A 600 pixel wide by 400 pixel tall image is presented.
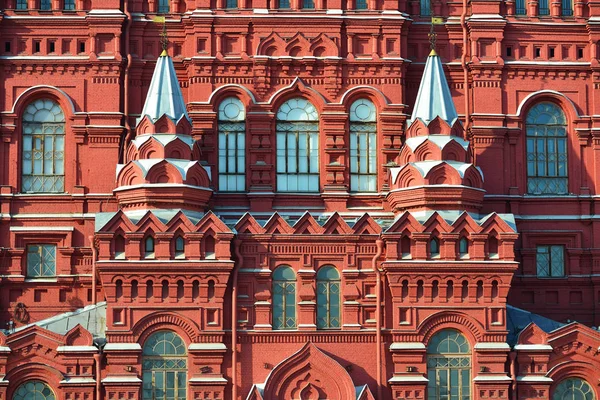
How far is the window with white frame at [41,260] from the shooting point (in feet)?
128

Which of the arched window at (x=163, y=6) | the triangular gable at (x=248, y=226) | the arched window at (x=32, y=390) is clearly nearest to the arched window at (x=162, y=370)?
the arched window at (x=32, y=390)

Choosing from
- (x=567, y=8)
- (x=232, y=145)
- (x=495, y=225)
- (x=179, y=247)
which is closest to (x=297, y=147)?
(x=232, y=145)

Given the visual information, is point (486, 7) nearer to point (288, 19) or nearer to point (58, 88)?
point (288, 19)

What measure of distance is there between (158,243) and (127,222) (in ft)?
2.92

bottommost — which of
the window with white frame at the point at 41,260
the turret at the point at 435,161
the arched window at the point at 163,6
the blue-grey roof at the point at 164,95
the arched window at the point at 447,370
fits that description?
the arched window at the point at 447,370

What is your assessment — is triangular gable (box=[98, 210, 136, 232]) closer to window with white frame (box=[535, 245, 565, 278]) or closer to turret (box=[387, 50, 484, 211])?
turret (box=[387, 50, 484, 211])

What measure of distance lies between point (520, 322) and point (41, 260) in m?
12.4

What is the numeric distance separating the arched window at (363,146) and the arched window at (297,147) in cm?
95

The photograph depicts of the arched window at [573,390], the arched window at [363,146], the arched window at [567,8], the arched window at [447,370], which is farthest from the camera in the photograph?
the arched window at [567,8]

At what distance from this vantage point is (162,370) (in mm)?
35969

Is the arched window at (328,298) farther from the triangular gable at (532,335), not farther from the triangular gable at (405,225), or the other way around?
the triangular gable at (532,335)

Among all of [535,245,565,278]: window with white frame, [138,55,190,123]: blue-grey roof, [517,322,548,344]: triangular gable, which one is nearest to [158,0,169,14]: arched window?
[138,55,190,123]: blue-grey roof

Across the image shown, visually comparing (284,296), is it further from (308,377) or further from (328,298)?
(308,377)

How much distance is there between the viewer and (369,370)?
1435 inches
